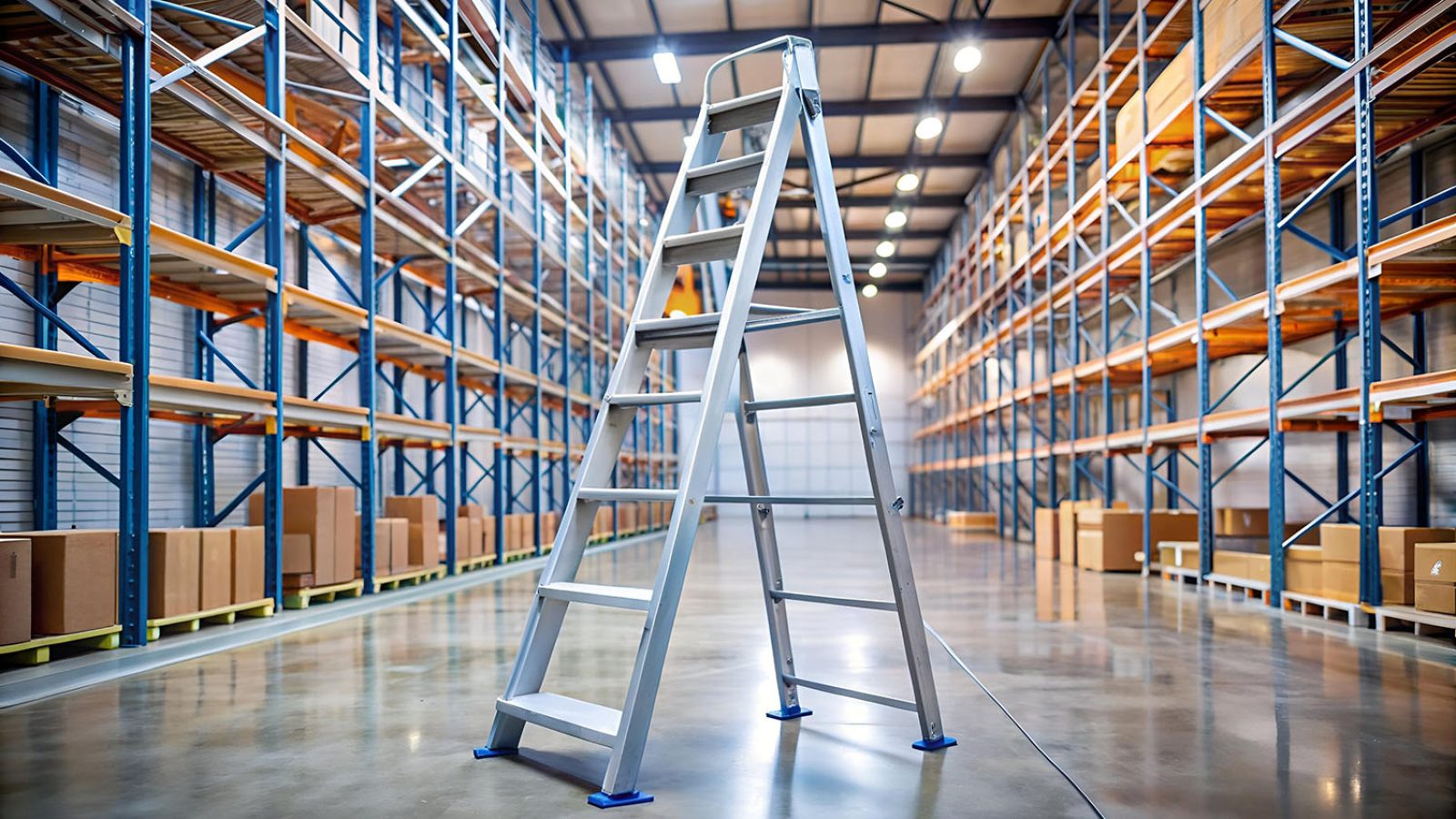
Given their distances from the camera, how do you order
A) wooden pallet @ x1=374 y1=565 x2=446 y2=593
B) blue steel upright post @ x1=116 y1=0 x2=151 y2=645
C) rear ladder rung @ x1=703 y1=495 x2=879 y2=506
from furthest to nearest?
wooden pallet @ x1=374 y1=565 x2=446 y2=593 → blue steel upright post @ x1=116 y1=0 x2=151 y2=645 → rear ladder rung @ x1=703 y1=495 x2=879 y2=506

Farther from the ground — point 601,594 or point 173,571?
point 601,594

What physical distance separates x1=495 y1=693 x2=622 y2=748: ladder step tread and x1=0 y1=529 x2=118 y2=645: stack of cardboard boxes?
3.82m

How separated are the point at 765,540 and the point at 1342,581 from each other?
644cm

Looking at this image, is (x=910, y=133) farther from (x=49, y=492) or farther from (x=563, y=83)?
(x=49, y=492)

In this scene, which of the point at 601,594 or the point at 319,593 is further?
the point at 319,593

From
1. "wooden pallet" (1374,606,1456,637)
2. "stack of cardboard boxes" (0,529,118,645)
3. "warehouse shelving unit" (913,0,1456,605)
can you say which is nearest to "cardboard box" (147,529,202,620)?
"stack of cardboard boxes" (0,529,118,645)

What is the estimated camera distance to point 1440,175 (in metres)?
10.3

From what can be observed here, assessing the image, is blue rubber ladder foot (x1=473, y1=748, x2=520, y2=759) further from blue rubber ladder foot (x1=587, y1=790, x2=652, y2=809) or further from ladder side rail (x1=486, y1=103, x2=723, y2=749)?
blue rubber ladder foot (x1=587, y1=790, x2=652, y2=809)

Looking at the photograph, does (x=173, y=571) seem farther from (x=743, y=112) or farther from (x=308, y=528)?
(x=743, y=112)

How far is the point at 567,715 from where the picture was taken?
370cm

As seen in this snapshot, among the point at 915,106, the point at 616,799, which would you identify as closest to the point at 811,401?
the point at 616,799

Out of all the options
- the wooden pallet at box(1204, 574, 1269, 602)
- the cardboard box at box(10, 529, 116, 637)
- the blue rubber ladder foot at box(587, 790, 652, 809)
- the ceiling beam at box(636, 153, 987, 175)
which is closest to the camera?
the blue rubber ladder foot at box(587, 790, 652, 809)

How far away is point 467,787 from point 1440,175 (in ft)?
37.3

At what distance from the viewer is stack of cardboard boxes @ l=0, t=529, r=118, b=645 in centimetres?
586
